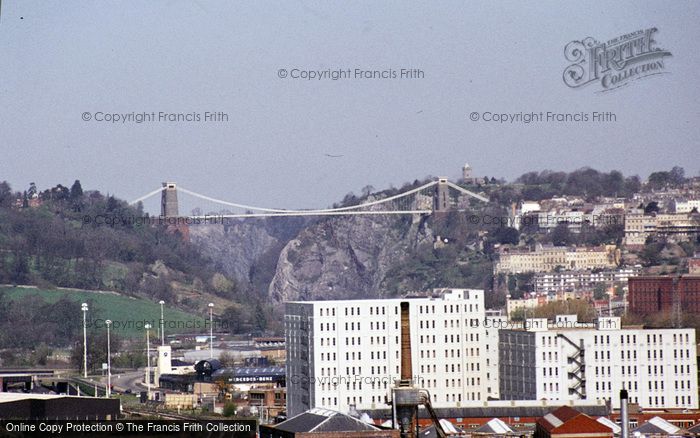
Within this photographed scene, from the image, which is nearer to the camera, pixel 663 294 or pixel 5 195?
pixel 663 294

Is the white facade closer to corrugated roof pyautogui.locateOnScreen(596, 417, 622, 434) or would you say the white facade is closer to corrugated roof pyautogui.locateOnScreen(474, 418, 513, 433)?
corrugated roof pyautogui.locateOnScreen(474, 418, 513, 433)

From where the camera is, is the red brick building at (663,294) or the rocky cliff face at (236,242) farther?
the rocky cliff face at (236,242)

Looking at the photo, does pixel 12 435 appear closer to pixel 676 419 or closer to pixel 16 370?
pixel 676 419

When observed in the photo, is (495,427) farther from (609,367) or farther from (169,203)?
(169,203)

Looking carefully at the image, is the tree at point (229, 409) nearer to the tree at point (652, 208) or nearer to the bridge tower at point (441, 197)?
the tree at point (652, 208)

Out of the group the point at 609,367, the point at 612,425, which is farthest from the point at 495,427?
the point at 609,367

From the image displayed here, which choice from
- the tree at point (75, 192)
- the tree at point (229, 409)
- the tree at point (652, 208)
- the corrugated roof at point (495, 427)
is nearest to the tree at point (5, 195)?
the tree at point (75, 192)

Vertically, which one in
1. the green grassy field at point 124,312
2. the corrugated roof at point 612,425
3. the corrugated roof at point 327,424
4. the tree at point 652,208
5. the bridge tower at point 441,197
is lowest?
the corrugated roof at point 612,425

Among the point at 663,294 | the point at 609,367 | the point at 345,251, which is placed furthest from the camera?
the point at 345,251

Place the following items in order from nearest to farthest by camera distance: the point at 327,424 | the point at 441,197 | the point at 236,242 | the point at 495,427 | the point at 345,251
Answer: the point at 327,424
the point at 495,427
the point at 441,197
the point at 345,251
the point at 236,242
